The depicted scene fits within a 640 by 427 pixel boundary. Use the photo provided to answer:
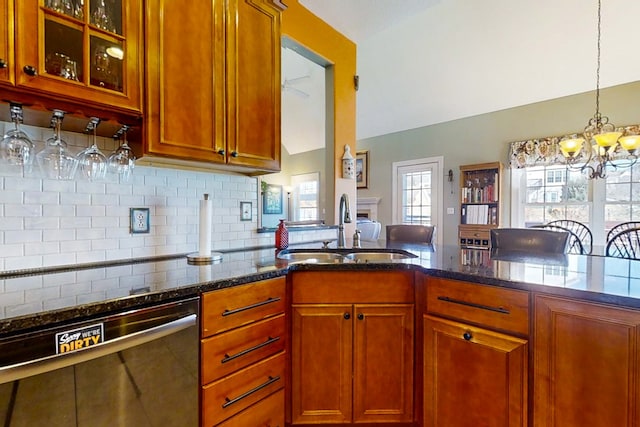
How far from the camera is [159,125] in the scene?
142cm

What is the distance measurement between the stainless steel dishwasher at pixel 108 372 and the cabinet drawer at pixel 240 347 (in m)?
0.05

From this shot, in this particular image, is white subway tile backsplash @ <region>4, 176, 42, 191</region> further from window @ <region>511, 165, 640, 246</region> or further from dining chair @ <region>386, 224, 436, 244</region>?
window @ <region>511, 165, 640, 246</region>

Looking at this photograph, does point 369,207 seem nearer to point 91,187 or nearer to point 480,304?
point 480,304

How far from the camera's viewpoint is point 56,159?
1.36 metres

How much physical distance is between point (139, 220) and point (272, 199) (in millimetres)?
6210

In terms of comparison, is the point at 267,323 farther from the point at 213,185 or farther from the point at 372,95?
the point at 372,95

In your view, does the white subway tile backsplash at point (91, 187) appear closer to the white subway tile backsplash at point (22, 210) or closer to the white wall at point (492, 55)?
the white subway tile backsplash at point (22, 210)

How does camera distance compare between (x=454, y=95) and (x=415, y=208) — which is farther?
(x=415, y=208)

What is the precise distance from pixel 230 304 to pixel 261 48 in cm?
141

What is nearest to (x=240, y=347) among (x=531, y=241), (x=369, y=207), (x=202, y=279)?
(x=202, y=279)

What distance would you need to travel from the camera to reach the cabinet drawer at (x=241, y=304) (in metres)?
1.22

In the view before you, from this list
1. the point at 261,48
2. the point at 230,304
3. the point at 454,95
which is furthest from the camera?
the point at 454,95

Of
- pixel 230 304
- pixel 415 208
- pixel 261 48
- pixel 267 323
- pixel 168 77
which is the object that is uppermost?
pixel 261 48

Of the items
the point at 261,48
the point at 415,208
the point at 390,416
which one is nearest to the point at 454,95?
the point at 415,208
